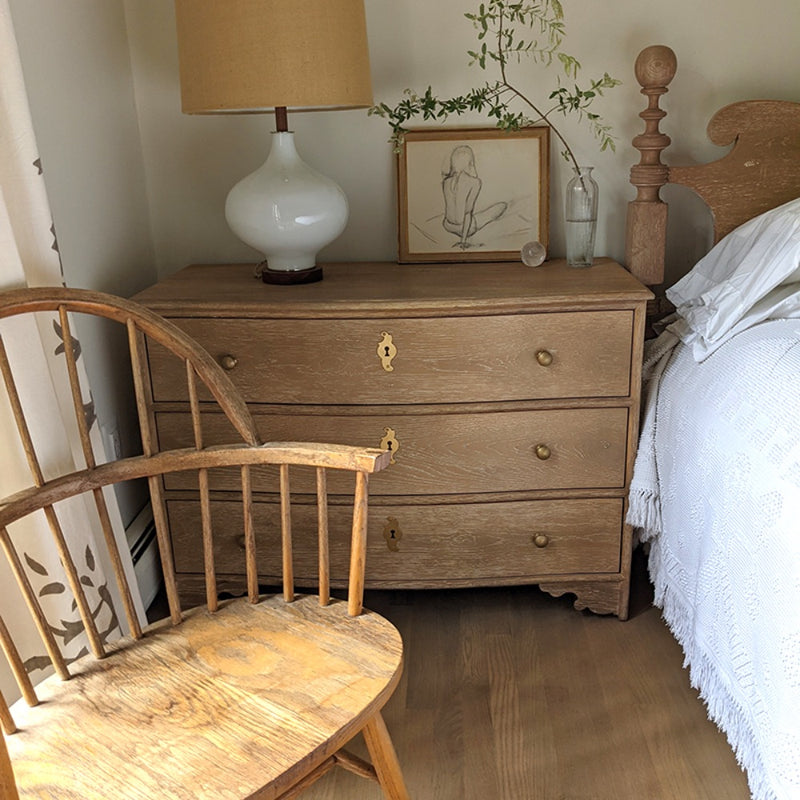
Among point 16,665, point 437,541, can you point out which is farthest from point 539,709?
point 16,665

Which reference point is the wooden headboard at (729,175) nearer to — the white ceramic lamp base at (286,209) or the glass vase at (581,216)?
the glass vase at (581,216)

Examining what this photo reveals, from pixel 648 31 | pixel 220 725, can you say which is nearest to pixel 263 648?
pixel 220 725

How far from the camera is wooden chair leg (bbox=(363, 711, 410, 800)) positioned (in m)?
1.17

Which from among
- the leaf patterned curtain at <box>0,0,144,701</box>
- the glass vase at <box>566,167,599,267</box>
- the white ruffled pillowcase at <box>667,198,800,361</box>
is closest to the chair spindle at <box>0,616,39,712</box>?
the leaf patterned curtain at <box>0,0,144,701</box>

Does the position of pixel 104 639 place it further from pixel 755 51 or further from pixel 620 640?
pixel 755 51

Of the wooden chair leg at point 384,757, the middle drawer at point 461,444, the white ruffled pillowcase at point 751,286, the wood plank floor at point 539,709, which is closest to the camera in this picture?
the wooden chair leg at point 384,757

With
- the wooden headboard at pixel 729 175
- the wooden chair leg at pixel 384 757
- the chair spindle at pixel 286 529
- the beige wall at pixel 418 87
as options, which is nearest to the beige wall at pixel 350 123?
the beige wall at pixel 418 87

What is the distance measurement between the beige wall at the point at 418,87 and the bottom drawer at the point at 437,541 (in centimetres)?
69

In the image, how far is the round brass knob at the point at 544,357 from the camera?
1.76 metres

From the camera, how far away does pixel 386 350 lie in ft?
5.80

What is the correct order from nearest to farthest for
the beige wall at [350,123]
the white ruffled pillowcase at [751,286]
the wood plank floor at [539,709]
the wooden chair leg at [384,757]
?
the wooden chair leg at [384,757]
the wood plank floor at [539,709]
the white ruffled pillowcase at [751,286]
the beige wall at [350,123]

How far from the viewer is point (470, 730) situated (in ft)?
5.49

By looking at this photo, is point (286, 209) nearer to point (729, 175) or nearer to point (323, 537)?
point (323, 537)

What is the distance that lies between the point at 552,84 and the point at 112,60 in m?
1.01
